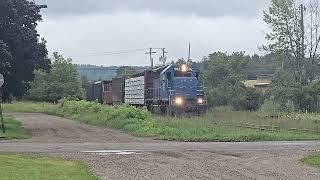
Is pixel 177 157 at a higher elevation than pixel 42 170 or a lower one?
lower

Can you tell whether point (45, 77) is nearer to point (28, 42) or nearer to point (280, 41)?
point (280, 41)

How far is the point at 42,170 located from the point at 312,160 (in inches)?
339

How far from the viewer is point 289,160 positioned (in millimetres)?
18156

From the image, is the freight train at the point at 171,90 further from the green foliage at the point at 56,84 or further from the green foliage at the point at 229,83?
the green foliage at the point at 56,84

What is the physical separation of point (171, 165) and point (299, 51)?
47.6m

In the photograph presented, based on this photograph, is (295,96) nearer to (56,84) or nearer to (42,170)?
(42,170)

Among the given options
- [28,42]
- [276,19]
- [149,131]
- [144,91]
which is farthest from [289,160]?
[276,19]

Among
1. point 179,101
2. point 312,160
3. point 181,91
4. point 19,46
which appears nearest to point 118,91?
point 181,91

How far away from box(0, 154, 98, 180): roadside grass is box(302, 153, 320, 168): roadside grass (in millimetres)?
6858

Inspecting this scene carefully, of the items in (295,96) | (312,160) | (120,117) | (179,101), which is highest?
(295,96)

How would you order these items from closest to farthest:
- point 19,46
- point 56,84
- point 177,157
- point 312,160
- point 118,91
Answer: point 312,160
point 177,157
point 19,46
point 118,91
point 56,84

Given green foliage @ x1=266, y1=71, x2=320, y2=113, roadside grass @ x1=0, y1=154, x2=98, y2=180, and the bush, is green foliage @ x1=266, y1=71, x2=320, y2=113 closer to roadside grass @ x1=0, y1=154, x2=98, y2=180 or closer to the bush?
the bush

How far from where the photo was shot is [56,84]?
323 feet

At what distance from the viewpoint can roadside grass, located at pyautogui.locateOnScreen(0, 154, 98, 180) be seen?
41.7ft
